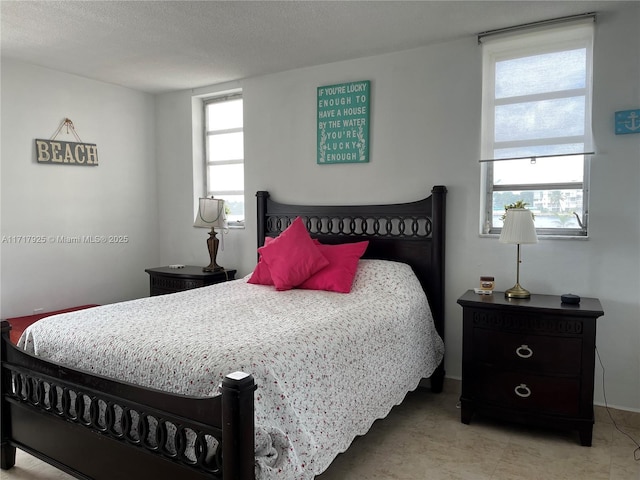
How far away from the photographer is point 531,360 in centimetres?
265

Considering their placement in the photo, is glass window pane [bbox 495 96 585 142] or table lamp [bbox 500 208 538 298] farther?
glass window pane [bbox 495 96 585 142]

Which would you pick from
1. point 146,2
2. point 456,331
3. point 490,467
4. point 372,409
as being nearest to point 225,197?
point 146,2

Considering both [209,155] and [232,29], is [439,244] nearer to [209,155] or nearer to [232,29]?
[232,29]

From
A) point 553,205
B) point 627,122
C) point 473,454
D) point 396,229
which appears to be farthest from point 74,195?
point 627,122

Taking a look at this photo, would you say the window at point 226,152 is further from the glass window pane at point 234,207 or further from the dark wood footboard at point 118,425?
the dark wood footboard at point 118,425

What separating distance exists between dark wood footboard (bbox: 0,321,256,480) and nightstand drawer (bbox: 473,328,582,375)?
174cm

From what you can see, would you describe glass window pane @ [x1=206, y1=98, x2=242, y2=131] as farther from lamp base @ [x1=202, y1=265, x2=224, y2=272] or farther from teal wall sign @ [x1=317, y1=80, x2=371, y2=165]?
lamp base @ [x1=202, y1=265, x2=224, y2=272]

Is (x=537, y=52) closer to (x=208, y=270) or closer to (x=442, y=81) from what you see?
(x=442, y=81)

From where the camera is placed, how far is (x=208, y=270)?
413 centimetres

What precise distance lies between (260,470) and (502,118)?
264 cm

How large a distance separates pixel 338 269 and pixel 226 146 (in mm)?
2041

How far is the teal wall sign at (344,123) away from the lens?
3605 millimetres


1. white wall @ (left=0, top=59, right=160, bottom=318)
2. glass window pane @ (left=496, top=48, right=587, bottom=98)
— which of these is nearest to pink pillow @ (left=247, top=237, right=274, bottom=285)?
white wall @ (left=0, top=59, right=160, bottom=318)

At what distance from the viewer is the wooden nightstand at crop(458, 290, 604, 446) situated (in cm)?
254
